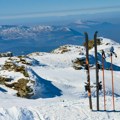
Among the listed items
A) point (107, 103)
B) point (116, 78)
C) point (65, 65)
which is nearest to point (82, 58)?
point (65, 65)

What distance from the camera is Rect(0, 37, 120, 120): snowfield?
24.1 metres

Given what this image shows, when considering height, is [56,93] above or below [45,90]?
below

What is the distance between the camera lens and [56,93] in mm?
43406

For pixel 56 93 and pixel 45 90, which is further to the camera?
pixel 45 90

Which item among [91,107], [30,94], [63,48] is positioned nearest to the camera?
[91,107]

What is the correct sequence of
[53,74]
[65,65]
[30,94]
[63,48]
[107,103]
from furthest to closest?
1. [63,48]
2. [65,65]
3. [53,74]
4. [30,94]
5. [107,103]

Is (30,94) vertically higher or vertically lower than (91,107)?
lower

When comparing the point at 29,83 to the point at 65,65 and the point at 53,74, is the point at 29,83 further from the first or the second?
the point at 65,65

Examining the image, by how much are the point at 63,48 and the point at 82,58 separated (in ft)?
59.5

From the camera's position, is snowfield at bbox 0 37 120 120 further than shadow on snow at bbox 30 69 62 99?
No

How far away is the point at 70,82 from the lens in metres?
48.5

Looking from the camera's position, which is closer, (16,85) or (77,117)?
(77,117)

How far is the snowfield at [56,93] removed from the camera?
2406 centimetres

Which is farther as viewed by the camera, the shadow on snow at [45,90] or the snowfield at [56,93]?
the shadow on snow at [45,90]
